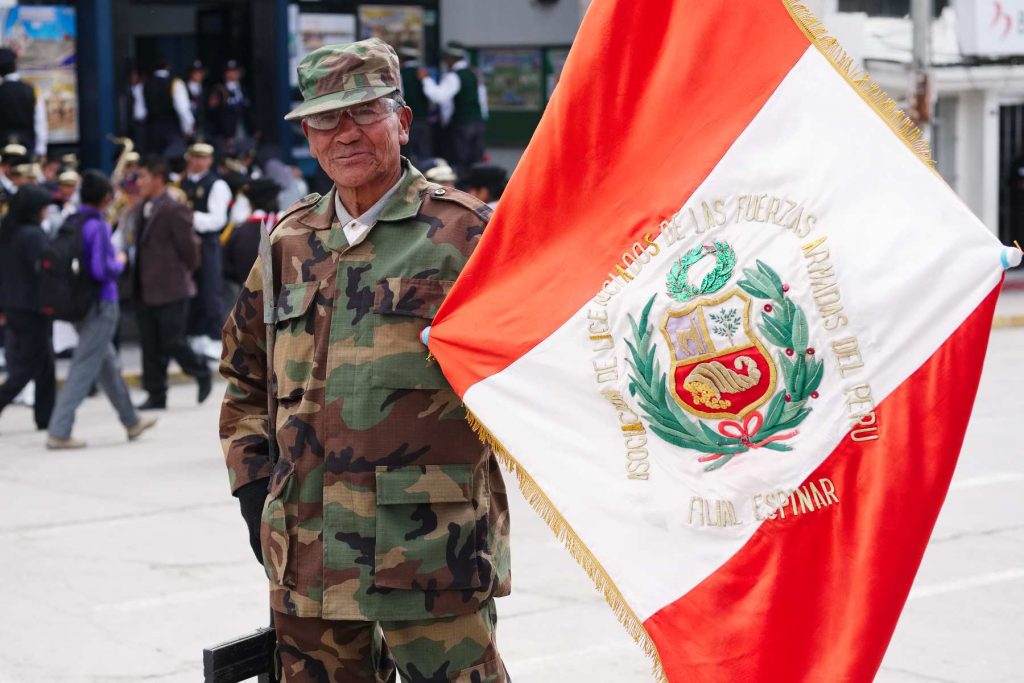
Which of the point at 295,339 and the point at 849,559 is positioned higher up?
the point at 295,339

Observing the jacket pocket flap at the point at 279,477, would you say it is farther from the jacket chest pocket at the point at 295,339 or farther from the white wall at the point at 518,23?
the white wall at the point at 518,23

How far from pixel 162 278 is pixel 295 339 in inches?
376

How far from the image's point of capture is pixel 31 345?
12.1 m

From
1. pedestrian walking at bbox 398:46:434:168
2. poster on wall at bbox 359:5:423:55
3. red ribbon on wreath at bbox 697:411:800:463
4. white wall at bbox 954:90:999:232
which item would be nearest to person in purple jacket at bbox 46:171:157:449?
red ribbon on wreath at bbox 697:411:800:463

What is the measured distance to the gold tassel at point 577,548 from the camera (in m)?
3.66

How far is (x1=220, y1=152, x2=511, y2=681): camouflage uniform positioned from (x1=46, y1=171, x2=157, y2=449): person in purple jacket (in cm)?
799

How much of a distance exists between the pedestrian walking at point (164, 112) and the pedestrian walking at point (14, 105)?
1.97 metres

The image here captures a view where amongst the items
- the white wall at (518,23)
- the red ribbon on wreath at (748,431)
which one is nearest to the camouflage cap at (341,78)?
the red ribbon on wreath at (748,431)

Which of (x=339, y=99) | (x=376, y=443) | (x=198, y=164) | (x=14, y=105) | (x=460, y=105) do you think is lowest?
(x=198, y=164)

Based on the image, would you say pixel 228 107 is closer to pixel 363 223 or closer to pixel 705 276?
pixel 363 223

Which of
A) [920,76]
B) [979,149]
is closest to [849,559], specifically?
[920,76]

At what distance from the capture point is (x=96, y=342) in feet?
38.4

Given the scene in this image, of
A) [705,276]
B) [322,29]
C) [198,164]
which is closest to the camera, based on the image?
[705,276]

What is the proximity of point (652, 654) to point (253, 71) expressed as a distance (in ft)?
59.5
